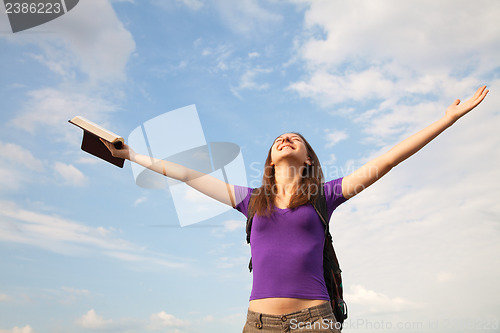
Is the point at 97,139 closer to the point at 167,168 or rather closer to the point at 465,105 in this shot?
the point at 167,168

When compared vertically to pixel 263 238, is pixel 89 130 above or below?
above

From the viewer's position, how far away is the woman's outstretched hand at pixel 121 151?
205 inches

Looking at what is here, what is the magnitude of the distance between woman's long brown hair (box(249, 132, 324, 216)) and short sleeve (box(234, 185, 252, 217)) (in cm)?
10

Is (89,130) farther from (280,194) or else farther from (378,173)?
(378,173)

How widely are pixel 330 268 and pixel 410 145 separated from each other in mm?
1654

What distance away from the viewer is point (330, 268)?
474cm

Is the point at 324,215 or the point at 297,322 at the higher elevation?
the point at 324,215

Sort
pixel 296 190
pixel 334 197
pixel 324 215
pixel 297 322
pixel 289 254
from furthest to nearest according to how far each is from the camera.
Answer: pixel 296 190 < pixel 334 197 < pixel 324 215 < pixel 289 254 < pixel 297 322

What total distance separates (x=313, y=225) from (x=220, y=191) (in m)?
1.29

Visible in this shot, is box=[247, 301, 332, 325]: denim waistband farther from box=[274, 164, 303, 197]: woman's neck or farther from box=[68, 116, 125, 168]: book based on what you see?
box=[68, 116, 125, 168]: book

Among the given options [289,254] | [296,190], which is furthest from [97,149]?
[289,254]

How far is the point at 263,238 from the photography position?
15.2 ft

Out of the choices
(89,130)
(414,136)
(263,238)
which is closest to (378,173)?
(414,136)

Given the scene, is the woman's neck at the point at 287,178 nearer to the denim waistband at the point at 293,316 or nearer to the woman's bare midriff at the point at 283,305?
the woman's bare midriff at the point at 283,305
